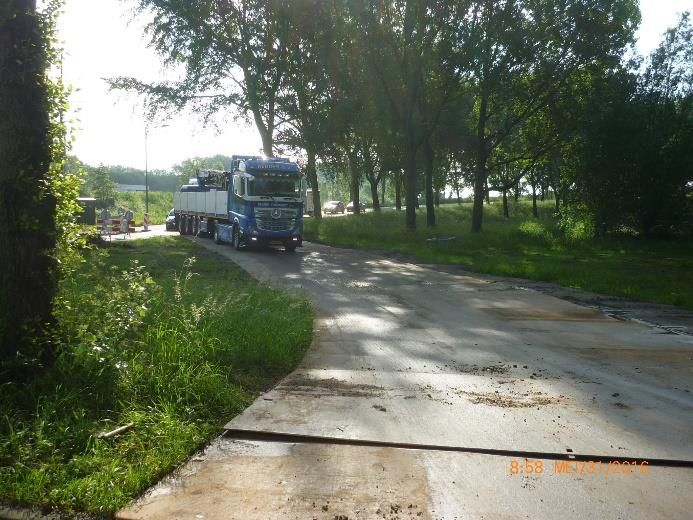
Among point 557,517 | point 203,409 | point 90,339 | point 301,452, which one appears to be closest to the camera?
point 557,517

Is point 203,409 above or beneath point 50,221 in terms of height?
beneath

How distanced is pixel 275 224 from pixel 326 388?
60.5ft

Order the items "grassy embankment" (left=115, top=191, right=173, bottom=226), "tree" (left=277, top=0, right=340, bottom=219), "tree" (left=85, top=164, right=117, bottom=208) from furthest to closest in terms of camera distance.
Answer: "grassy embankment" (left=115, top=191, right=173, bottom=226) < "tree" (left=85, top=164, right=117, bottom=208) < "tree" (left=277, top=0, right=340, bottom=219)

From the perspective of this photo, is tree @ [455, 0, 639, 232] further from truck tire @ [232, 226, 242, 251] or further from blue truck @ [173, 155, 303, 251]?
truck tire @ [232, 226, 242, 251]

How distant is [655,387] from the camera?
6469 mm

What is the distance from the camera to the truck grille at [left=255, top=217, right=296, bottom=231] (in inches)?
948

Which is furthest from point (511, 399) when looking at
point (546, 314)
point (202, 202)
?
point (202, 202)

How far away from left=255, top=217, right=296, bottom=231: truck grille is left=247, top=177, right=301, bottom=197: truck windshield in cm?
97

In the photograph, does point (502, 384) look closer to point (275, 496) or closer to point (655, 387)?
point (655, 387)

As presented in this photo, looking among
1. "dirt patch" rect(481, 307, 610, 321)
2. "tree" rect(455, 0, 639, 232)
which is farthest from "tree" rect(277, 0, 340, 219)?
"dirt patch" rect(481, 307, 610, 321)

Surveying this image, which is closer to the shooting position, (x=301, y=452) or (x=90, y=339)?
(x=301, y=452)

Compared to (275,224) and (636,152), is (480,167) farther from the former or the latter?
(275,224)

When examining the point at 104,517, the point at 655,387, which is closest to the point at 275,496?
the point at 104,517

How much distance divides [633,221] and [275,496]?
92.9 feet
